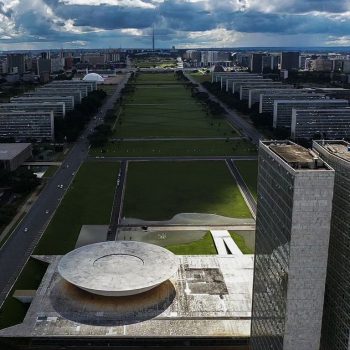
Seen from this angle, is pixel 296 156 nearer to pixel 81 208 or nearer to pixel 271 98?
pixel 81 208

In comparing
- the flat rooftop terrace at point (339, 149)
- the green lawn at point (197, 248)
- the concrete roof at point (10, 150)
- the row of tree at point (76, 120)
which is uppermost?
the flat rooftop terrace at point (339, 149)

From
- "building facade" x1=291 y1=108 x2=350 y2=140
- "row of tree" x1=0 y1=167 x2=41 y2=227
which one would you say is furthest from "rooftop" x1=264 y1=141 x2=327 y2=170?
"building facade" x1=291 y1=108 x2=350 y2=140

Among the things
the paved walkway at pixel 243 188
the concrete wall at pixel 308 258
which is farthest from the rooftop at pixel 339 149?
the paved walkway at pixel 243 188

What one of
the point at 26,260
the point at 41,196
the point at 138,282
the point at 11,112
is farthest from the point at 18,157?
the point at 138,282

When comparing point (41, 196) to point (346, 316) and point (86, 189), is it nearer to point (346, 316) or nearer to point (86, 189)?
point (86, 189)

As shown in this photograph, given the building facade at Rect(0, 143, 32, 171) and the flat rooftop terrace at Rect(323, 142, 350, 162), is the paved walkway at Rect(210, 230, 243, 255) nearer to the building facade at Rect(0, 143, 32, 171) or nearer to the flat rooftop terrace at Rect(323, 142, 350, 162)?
the flat rooftop terrace at Rect(323, 142, 350, 162)

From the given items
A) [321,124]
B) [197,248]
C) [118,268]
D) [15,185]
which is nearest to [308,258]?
[118,268]

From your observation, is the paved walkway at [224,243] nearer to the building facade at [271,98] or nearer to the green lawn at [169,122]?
the green lawn at [169,122]
